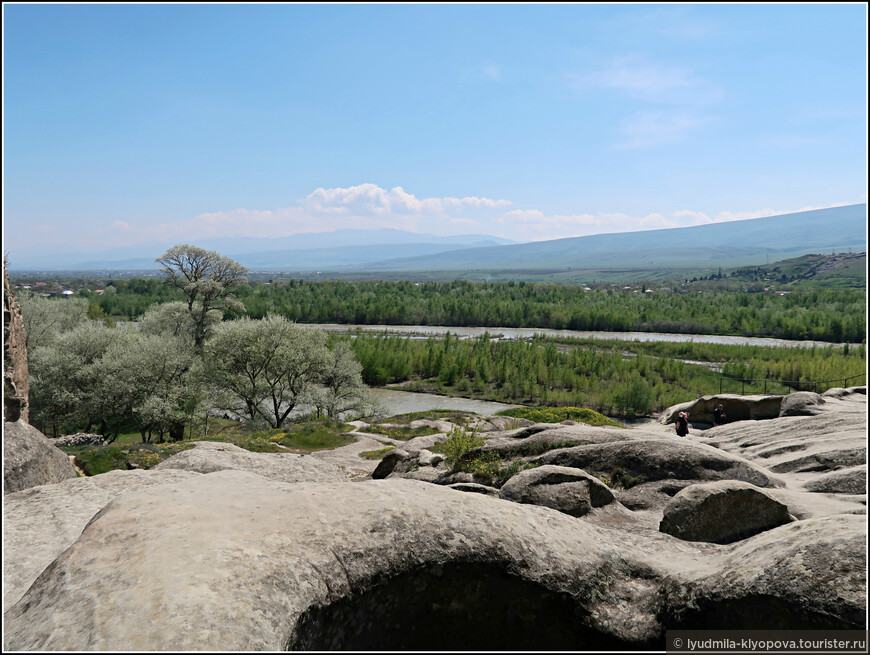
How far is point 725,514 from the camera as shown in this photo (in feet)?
40.9

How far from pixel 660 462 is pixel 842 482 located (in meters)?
5.10

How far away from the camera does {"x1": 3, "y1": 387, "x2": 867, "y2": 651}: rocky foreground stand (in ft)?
21.2

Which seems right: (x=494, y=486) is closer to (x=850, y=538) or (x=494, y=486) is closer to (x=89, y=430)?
(x=850, y=538)

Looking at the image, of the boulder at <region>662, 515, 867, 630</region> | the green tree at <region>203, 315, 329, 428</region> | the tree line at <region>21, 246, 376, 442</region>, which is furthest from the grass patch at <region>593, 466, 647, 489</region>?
the green tree at <region>203, 315, 329, 428</region>

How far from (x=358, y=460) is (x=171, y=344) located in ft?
79.9

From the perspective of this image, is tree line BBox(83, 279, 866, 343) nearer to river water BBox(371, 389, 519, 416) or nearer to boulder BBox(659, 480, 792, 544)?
river water BBox(371, 389, 519, 416)

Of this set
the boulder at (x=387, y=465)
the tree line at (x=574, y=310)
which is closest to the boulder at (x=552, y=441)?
the boulder at (x=387, y=465)

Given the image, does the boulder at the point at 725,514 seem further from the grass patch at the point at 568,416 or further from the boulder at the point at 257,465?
the grass patch at the point at 568,416

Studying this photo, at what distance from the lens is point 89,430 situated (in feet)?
148

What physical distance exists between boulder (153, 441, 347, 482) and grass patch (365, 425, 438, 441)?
1389 cm

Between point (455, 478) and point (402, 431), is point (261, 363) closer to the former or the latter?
point (402, 431)

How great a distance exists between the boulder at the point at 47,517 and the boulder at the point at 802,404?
31.1m

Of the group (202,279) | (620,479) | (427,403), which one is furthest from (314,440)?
(427,403)

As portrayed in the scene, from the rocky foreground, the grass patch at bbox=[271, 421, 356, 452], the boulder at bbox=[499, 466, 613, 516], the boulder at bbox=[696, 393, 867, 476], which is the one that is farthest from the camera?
the grass patch at bbox=[271, 421, 356, 452]
